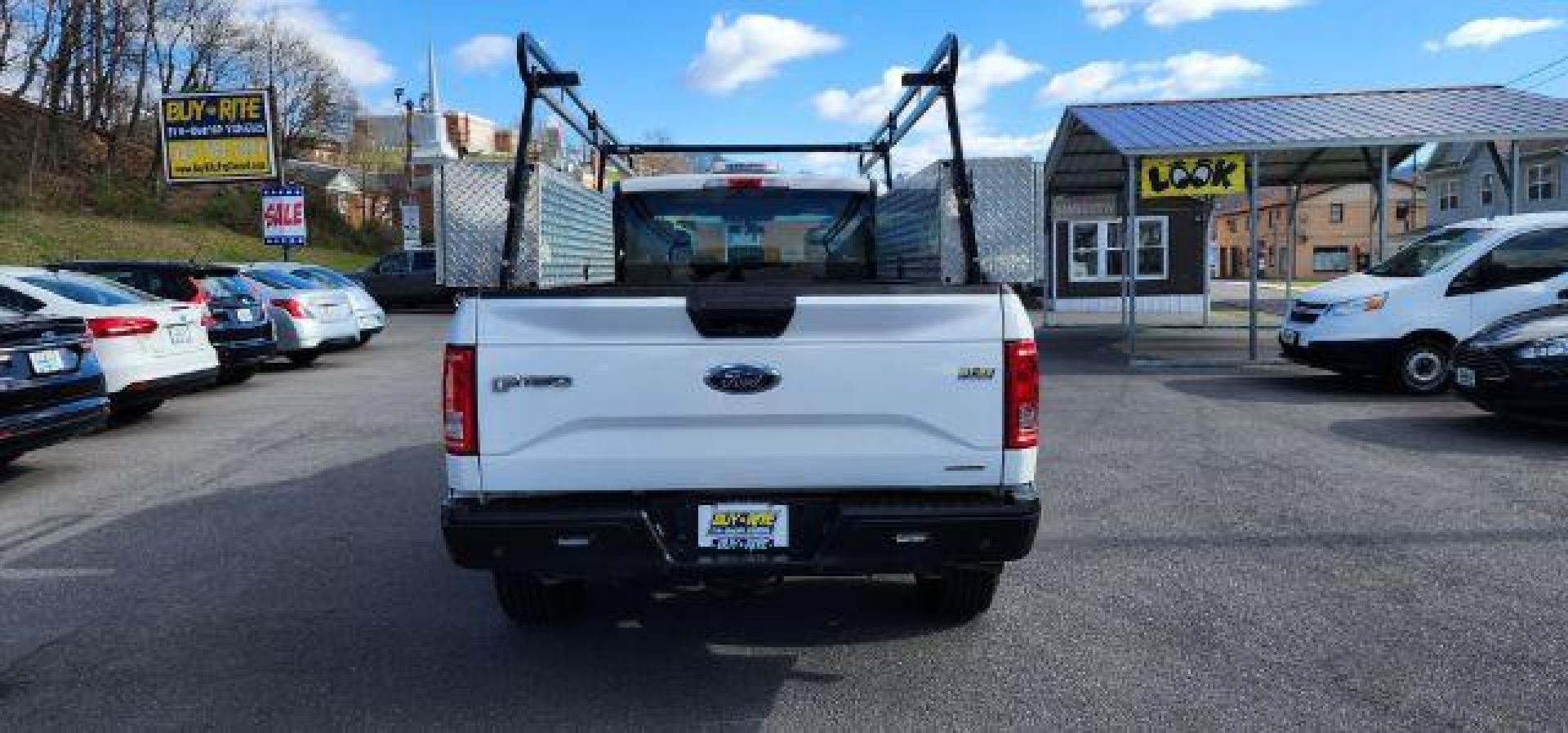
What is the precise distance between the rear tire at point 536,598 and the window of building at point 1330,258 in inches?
2867

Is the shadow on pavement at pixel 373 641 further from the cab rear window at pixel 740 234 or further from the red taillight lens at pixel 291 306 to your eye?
the red taillight lens at pixel 291 306

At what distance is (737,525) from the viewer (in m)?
3.74

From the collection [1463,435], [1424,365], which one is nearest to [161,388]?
[1463,435]

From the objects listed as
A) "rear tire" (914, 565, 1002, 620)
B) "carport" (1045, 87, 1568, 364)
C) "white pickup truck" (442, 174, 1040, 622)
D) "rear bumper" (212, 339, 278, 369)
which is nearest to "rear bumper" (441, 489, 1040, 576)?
"white pickup truck" (442, 174, 1040, 622)

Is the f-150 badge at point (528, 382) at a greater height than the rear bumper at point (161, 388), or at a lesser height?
greater

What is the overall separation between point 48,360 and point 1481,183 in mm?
48262

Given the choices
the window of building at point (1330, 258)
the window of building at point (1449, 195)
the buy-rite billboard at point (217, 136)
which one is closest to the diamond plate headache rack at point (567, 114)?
the buy-rite billboard at point (217, 136)

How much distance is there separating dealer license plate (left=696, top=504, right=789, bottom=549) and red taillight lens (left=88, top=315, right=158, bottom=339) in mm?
7820

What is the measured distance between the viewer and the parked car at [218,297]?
41.4 feet

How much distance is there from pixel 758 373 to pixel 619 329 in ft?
1.54

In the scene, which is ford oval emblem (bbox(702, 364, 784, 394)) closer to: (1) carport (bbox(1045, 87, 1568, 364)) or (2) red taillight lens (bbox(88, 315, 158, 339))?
(2) red taillight lens (bbox(88, 315, 158, 339))

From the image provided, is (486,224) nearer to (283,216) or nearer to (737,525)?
(737,525)

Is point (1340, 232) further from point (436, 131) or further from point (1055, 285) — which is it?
point (436, 131)

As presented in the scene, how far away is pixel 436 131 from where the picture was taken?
3978 cm
